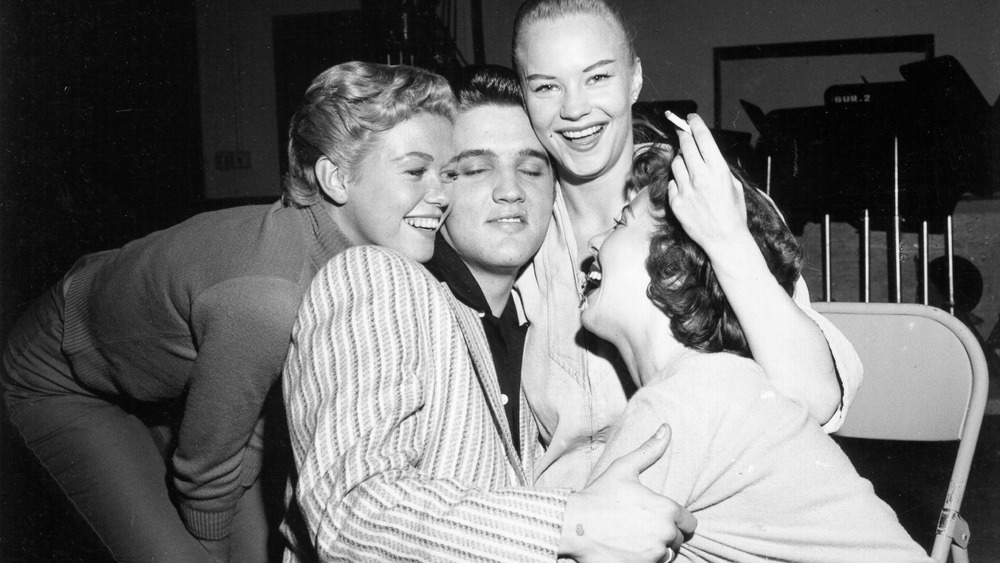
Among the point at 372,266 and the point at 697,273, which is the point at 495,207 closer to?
the point at 697,273

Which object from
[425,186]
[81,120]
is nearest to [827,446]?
[425,186]

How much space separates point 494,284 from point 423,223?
328 millimetres

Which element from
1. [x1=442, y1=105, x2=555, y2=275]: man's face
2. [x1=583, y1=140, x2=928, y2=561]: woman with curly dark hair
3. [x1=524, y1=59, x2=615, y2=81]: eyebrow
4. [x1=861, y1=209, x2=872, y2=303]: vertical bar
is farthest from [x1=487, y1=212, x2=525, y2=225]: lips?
[x1=861, y1=209, x2=872, y2=303]: vertical bar

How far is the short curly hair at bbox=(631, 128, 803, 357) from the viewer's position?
138 centimetres

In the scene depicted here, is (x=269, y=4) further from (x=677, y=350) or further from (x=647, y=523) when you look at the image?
(x=647, y=523)

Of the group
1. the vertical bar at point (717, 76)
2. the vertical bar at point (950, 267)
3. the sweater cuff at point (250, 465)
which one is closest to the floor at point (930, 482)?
the vertical bar at point (950, 267)

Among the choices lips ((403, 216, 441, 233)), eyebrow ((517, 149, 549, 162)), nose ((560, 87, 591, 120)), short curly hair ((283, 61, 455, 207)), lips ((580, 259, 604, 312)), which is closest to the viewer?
lips ((580, 259, 604, 312))

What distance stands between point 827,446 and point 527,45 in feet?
4.17

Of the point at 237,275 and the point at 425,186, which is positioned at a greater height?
the point at 425,186

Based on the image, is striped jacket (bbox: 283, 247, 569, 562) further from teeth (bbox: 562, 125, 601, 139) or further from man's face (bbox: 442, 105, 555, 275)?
teeth (bbox: 562, 125, 601, 139)

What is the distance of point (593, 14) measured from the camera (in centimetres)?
191

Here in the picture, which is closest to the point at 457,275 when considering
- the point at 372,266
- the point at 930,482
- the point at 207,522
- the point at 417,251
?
the point at 417,251

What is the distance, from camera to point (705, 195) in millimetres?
1365

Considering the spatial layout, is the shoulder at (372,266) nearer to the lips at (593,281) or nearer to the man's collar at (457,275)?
the lips at (593,281)
